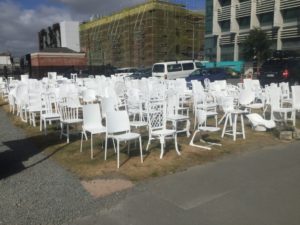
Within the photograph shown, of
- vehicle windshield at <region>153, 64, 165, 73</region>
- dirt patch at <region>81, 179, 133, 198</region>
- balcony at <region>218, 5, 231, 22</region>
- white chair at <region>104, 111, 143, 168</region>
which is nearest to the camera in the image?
dirt patch at <region>81, 179, 133, 198</region>

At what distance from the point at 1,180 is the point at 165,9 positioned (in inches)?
2105

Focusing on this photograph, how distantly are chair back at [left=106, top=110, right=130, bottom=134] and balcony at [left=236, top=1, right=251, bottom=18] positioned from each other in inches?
1714

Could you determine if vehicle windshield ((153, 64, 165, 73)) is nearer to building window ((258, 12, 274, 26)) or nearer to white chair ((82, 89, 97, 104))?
white chair ((82, 89, 97, 104))

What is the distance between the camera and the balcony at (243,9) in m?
45.1

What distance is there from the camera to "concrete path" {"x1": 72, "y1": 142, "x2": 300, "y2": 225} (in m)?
3.94

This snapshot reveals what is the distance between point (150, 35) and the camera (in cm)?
5422

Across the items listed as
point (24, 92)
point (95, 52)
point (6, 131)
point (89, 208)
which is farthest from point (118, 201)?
point (95, 52)

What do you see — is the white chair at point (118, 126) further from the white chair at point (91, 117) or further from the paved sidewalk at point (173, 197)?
the paved sidewalk at point (173, 197)

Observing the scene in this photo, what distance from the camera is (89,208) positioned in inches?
169

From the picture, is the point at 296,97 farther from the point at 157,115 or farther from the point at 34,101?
the point at 34,101

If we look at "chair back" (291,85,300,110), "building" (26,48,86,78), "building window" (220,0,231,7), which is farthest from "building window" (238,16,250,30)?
"chair back" (291,85,300,110)

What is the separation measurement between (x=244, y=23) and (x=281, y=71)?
31281 mm

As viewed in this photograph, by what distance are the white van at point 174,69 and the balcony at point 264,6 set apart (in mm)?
23056

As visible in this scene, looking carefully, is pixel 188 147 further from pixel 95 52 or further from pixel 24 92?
pixel 95 52
